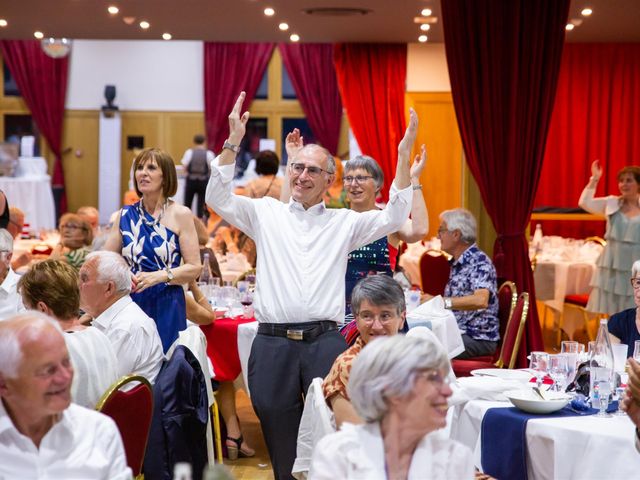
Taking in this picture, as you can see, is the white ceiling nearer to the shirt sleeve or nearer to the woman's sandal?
the woman's sandal

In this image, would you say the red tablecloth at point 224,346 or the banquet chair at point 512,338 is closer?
the banquet chair at point 512,338

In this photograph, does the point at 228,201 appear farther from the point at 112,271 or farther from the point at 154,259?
the point at 154,259

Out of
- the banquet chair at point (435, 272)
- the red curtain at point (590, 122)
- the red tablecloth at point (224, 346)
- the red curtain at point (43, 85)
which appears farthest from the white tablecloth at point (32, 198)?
the red tablecloth at point (224, 346)

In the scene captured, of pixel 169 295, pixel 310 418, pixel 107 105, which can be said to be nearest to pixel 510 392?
pixel 310 418

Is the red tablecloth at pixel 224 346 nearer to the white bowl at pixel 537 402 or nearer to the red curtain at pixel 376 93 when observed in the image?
the white bowl at pixel 537 402

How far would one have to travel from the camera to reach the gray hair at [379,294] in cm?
351

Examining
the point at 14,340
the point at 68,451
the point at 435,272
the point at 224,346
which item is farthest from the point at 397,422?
the point at 435,272

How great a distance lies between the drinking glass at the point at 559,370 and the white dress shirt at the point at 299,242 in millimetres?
833

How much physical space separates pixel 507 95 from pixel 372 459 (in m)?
5.10

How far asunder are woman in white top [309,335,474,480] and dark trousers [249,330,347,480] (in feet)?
5.22

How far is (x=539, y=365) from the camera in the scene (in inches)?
156

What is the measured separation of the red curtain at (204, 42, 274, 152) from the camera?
16.5 metres

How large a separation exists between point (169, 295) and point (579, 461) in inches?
85.5

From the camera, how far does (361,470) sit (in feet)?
7.73
